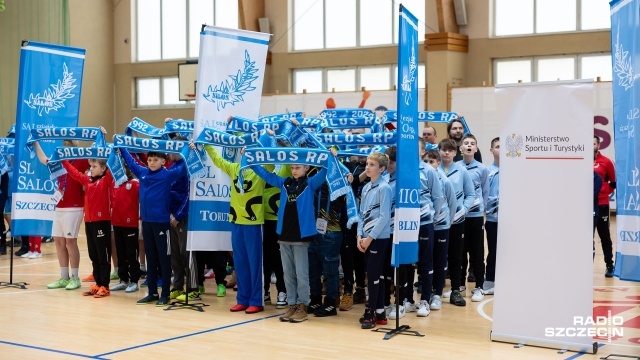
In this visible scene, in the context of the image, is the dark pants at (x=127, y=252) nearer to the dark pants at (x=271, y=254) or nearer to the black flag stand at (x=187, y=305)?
the black flag stand at (x=187, y=305)

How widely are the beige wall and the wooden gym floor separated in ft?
54.7

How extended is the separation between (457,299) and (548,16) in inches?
511

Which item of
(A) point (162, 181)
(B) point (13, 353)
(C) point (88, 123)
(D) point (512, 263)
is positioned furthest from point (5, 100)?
(D) point (512, 263)

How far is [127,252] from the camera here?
9031 mm

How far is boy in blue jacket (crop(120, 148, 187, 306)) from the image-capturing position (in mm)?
8273

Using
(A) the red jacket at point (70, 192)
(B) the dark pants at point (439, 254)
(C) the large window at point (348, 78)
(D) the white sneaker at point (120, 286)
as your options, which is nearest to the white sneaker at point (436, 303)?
(B) the dark pants at point (439, 254)

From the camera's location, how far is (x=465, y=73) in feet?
67.7

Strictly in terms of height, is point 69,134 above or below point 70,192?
above

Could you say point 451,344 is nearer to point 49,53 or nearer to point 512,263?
point 512,263

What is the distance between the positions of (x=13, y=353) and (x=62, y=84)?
13.8 feet

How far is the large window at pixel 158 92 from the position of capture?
2486cm

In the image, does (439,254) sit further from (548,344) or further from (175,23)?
(175,23)

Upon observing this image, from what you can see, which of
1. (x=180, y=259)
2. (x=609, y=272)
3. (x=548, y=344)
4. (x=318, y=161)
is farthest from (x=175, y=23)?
(x=548, y=344)

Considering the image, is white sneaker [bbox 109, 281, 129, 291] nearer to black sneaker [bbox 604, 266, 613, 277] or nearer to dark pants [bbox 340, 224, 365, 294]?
dark pants [bbox 340, 224, 365, 294]
